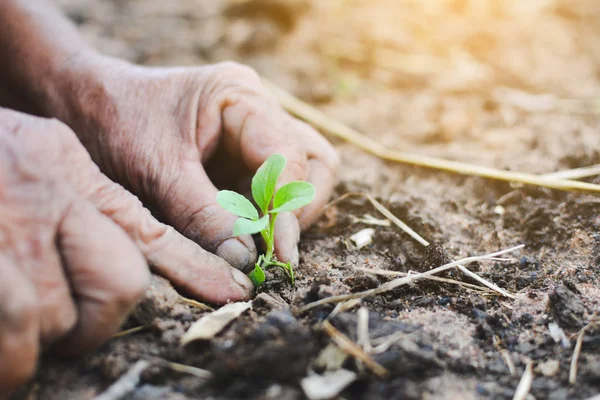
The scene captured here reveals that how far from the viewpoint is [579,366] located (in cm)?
121

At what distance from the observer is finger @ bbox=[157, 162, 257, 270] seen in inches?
60.6

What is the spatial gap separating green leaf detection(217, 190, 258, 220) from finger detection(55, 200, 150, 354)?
34 cm

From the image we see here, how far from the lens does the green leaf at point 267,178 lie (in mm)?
1435

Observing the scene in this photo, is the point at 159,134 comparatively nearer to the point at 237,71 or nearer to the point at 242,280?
the point at 237,71

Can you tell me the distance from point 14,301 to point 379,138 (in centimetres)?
212

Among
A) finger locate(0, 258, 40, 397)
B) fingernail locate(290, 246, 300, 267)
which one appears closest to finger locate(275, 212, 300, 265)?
fingernail locate(290, 246, 300, 267)

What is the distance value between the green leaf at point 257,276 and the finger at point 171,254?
0.04 meters

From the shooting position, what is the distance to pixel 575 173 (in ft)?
6.82

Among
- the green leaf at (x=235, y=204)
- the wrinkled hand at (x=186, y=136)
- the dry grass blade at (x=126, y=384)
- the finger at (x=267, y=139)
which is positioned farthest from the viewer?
the finger at (x=267, y=139)

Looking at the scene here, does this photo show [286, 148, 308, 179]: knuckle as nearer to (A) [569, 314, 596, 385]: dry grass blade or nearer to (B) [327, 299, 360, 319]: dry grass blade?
(B) [327, 299, 360, 319]: dry grass blade

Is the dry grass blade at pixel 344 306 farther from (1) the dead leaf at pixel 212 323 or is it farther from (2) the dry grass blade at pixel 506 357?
(2) the dry grass blade at pixel 506 357

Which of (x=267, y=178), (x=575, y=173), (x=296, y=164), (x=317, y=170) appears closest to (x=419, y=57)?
(x=575, y=173)

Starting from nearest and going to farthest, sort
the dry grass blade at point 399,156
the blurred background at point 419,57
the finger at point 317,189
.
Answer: the finger at point 317,189 → the dry grass blade at point 399,156 → the blurred background at point 419,57

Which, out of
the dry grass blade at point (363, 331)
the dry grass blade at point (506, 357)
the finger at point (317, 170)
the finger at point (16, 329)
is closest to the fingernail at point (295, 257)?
the finger at point (317, 170)
